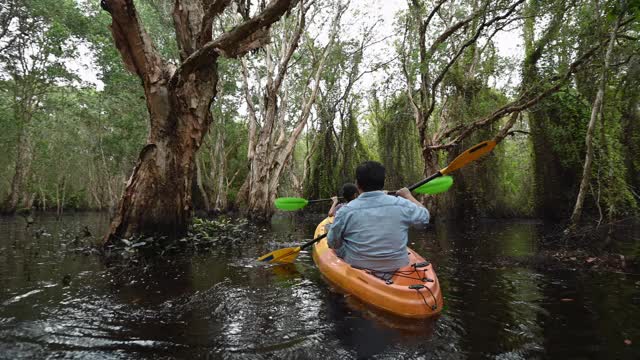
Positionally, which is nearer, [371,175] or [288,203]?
[371,175]

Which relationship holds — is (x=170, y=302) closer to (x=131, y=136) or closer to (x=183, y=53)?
(x=183, y=53)

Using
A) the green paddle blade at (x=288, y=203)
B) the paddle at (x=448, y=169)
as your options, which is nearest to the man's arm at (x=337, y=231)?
the paddle at (x=448, y=169)

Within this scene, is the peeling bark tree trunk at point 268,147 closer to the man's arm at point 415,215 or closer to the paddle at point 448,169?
the paddle at point 448,169

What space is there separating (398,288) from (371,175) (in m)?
1.05

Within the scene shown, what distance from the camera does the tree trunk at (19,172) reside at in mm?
16562

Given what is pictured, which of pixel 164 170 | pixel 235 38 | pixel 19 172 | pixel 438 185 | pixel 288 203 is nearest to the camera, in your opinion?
pixel 438 185

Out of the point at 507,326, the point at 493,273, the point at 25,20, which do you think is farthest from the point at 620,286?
the point at 25,20

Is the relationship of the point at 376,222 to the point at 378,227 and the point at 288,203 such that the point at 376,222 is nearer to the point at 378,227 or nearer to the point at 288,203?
the point at 378,227

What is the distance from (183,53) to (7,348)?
582 cm

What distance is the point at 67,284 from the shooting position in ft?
13.6

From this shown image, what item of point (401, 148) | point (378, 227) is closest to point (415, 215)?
point (378, 227)

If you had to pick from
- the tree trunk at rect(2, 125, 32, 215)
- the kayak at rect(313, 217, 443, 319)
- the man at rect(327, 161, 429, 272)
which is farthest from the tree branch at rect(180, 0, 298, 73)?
the tree trunk at rect(2, 125, 32, 215)

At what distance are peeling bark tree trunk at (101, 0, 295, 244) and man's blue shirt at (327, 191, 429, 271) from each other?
4043 millimetres

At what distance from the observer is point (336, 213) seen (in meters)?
3.61
